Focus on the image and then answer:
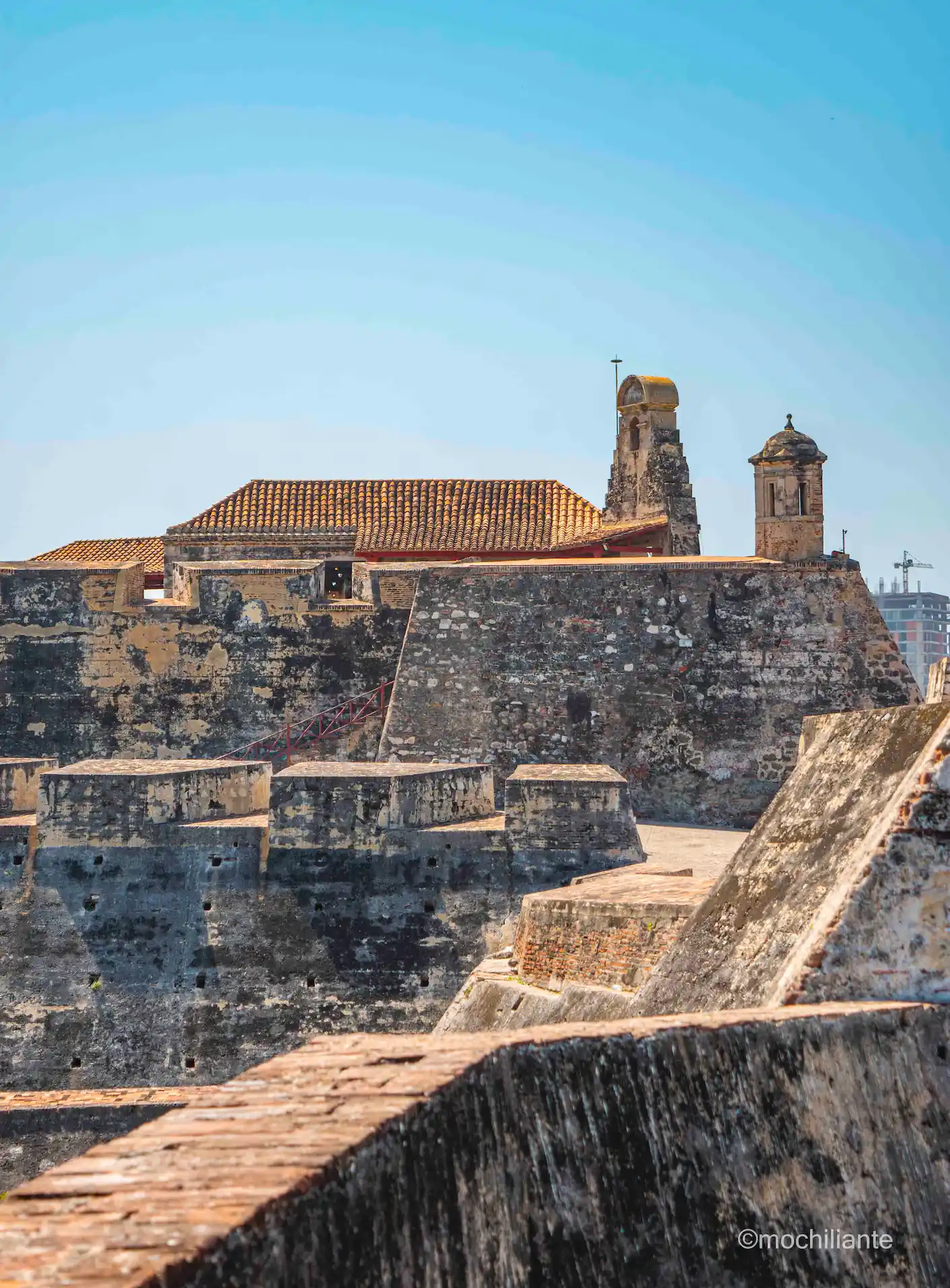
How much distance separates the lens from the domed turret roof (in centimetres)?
1938

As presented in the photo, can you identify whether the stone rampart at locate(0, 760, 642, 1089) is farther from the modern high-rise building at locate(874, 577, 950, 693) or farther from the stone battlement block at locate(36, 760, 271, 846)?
the modern high-rise building at locate(874, 577, 950, 693)

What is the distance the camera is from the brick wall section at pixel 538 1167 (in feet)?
13.5

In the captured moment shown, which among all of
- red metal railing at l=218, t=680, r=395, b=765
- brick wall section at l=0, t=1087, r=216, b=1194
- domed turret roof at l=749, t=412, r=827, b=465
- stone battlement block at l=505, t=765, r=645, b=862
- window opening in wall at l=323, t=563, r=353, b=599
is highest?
domed turret roof at l=749, t=412, r=827, b=465

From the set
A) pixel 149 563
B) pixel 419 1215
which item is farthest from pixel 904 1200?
pixel 149 563

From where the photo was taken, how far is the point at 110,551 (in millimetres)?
30828

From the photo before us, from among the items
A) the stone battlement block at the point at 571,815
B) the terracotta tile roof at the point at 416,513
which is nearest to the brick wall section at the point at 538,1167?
the stone battlement block at the point at 571,815

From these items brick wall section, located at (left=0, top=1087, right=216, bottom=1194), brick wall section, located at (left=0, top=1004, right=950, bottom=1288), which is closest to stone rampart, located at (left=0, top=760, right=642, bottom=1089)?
brick wall section, located at (left=0, top=1087, right=216, bottom=1194)

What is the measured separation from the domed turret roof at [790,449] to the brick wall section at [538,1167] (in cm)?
1344

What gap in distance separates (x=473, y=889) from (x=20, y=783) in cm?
517

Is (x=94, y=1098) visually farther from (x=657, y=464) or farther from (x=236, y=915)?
(x=657, y=464)

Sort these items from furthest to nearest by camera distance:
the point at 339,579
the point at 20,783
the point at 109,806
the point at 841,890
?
the point at 339,579, the point at 20,783, the point at 109,806, the point at 841,890

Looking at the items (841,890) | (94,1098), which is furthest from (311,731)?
(841,890)

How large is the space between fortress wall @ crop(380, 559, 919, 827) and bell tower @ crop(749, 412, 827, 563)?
0.33 meters

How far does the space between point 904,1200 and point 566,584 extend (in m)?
13.6
